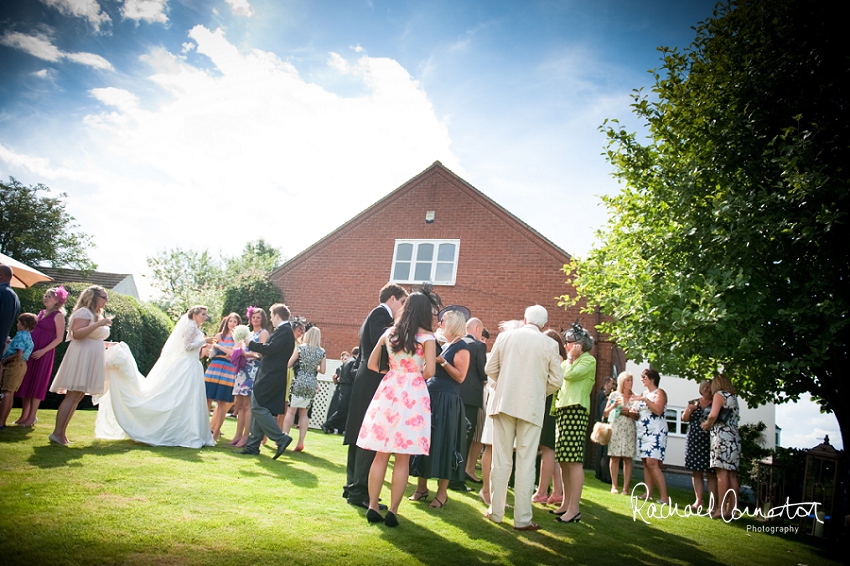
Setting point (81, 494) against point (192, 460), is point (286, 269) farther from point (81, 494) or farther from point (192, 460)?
point (81, 494)

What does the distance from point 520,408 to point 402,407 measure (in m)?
1.29

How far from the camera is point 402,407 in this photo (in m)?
4.48

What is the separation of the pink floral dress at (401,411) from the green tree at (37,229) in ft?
91.3

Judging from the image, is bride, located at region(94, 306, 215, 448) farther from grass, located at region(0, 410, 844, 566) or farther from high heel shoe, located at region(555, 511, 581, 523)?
high heel shoe, located at region(555, 511, 581, 523)

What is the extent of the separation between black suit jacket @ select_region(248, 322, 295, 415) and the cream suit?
3630 millimetres

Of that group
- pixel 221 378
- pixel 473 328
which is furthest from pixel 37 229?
pixel 473 328

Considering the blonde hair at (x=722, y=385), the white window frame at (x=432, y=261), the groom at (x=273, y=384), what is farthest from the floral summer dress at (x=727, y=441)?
the white window frame at (x=432, y=261)

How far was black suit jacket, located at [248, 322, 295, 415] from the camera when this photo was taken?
740cm

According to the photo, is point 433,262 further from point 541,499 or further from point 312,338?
point 541,499

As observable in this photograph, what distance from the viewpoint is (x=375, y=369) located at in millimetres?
4734

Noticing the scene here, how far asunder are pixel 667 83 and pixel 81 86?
415 inches

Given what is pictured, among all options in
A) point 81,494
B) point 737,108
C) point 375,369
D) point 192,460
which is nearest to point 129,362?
point 192,460

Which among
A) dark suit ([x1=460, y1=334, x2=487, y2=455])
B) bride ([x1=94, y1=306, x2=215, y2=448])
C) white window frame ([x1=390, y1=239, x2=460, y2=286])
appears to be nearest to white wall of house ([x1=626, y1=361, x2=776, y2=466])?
white window frame ([x1=390, y1=239, x2=460, y2=286])

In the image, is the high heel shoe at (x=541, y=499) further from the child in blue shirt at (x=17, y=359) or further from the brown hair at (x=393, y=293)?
the child in blue shirt at (x=17, y=359)
